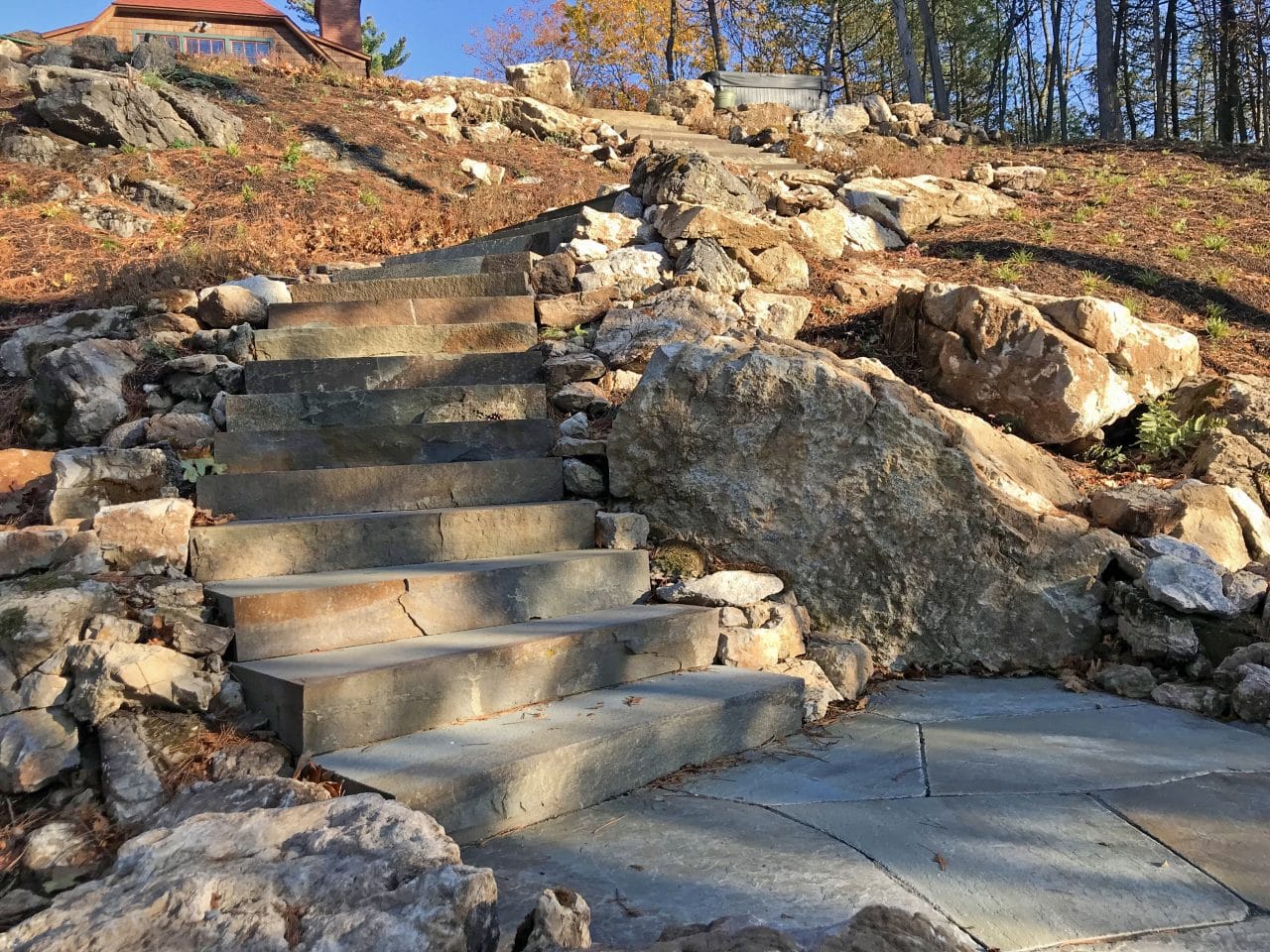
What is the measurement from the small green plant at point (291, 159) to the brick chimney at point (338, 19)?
18.8 metres

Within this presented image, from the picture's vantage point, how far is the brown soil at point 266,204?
7078 mm

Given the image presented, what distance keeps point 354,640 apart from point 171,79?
14.3 metres

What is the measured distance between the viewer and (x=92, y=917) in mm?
1505

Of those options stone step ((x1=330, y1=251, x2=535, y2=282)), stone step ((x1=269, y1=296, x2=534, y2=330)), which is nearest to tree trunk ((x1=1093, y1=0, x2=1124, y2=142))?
stone step ((x1=330, y1=251, x2=535, y2=282))

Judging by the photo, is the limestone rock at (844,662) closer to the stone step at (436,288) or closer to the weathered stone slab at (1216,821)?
the weathered stone slab at (1216,821)

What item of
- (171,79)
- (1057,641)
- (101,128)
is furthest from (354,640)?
(171,79)

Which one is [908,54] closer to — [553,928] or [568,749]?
[568,749]

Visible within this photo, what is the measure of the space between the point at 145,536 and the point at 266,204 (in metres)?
7.10

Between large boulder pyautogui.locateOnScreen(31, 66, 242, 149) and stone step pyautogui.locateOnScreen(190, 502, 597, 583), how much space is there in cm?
967

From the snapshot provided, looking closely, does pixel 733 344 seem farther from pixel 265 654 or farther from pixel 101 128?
pixel 101 128

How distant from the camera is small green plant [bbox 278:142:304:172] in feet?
36.1

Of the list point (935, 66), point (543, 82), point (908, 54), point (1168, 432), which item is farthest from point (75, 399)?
point (935, 66)

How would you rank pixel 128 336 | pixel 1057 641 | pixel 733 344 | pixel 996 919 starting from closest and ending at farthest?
1. pixel 996 919
2. pixel 1057 641
3. pixel 733 344
4. pixel 128 336

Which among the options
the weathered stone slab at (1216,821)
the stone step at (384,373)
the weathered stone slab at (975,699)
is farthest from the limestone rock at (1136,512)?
the stone step at (384,373)
